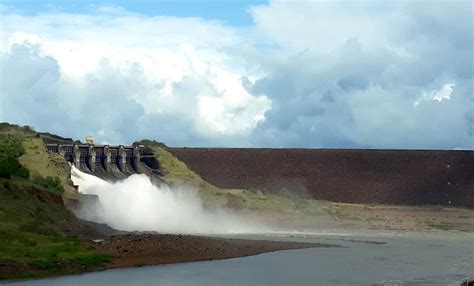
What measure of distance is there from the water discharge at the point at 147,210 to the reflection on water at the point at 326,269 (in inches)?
633

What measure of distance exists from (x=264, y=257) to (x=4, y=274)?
56.1 feet

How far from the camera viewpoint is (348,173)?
101000 millimetres

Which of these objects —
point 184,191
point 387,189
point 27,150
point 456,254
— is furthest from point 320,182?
point 456,254

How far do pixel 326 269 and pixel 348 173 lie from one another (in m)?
60.1

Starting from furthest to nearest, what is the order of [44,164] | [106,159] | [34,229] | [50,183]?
[106,159]
[44,164]
[50,183]
[34,229]

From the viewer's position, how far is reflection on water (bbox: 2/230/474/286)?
116ft

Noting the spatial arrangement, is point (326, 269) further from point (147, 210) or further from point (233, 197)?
point (233, 197)

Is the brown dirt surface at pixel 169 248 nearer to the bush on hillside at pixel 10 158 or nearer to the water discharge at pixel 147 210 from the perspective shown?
the bush on hillside at pixel 10 158

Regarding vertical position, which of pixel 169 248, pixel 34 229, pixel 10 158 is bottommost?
pixel 169 248

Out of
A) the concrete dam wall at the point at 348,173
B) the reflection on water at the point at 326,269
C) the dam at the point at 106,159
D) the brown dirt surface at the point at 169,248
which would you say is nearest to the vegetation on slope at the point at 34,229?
the brown dirt surface at the point at 169,248

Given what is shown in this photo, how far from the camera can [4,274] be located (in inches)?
1319

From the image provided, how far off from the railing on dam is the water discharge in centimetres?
277

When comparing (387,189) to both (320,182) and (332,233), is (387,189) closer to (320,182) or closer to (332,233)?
(320,182)

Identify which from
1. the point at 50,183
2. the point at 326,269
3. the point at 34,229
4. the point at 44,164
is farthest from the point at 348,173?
the point at 34,229
